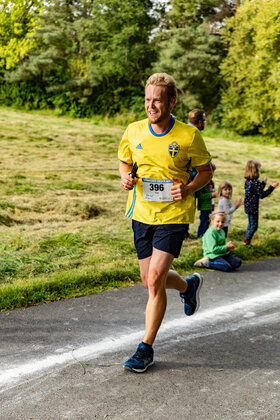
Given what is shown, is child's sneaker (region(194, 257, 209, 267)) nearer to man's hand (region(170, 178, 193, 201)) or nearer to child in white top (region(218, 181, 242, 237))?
child in white top (region(218, 181, 242, 237))

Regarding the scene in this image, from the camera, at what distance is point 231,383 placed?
3.32 m

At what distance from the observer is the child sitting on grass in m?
6.31

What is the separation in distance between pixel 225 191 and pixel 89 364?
458 cm

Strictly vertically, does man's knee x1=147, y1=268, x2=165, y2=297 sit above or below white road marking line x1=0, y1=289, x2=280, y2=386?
above

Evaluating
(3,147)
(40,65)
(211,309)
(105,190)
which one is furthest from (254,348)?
(40,65)

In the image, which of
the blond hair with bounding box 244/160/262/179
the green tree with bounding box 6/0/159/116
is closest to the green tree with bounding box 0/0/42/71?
the green tree with bounding box 6/0/159/116

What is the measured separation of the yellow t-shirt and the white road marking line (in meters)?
1.02

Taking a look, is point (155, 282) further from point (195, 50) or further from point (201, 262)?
point (195, 50)

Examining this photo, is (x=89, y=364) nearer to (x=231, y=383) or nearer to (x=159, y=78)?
(x=231, y=383)

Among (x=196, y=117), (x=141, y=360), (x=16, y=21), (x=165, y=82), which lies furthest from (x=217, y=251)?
(x=16, y=21)

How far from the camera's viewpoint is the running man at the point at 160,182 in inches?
140

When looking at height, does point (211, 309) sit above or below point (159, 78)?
below

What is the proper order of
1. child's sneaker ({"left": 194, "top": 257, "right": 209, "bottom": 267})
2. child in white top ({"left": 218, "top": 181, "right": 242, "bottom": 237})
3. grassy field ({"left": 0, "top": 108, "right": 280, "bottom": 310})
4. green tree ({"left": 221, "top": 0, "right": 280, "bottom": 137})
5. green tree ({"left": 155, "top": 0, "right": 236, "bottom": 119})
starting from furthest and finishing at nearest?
green tree ({"left": 155, "top": 0, "right": 236, "bottom": 119}) → green tree ({"left": 221, "top": 0, "right": 280, "bottom": 137}) → child in white top ({"left": 218, "top": 181, "right": 242, "bottom": 237}) → child's sneaker ({"left": 194, "top": 257, "right": 209, "bottom": 267}) → grassy field ({"left": 0, "top": 108, "right": 280, "bottom": 310})

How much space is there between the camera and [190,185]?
3.66 meters
